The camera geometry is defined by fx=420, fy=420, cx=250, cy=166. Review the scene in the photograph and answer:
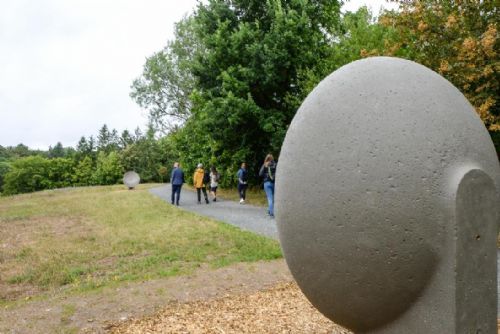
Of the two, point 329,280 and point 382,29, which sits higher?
point 382,29

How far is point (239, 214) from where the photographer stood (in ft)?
52.5

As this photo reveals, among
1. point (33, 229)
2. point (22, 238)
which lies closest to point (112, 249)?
point (22, 238)

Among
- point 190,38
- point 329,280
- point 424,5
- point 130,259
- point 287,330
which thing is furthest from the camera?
point 190,38

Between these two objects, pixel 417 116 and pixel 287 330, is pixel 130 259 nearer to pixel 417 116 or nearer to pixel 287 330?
pixel 287 330

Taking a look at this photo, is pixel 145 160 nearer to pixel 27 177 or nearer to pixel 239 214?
pixel 27 177

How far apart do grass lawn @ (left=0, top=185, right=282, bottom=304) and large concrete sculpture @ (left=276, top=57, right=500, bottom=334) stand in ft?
18.6

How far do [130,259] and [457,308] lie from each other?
8305 mm

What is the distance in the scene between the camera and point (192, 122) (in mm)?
28234

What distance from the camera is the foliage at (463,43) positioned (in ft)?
35.5

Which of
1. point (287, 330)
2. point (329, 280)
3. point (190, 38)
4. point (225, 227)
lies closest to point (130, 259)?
point (225, 227)

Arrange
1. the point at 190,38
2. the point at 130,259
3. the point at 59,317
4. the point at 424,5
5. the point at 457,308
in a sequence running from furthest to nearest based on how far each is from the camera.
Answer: the point at 190,38
the point at 424,5
the point at 130,259
the point at 59,317
the point at 457,308

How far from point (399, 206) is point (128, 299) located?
5.37 meters

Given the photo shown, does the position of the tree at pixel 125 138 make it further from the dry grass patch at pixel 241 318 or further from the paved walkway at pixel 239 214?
the dry grass patch at pixel 241 318

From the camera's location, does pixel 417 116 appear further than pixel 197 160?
No
